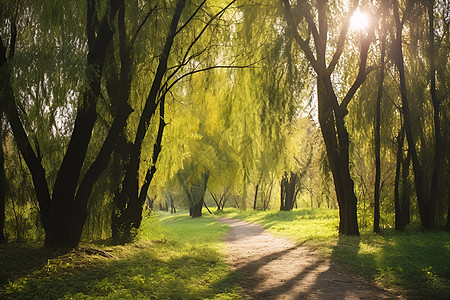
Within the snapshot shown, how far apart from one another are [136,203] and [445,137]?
9.88m

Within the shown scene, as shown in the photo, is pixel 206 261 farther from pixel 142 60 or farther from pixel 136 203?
pixel 142 60

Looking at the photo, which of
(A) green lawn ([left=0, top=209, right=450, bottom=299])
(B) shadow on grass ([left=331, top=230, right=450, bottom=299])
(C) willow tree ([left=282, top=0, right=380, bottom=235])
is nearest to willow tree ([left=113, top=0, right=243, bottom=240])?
(A) green lawn ([left=0, top=209, right=450, bottom=299])

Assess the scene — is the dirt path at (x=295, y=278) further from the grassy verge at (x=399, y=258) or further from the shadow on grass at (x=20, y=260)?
the shadow on grass at (x=20, y=260)

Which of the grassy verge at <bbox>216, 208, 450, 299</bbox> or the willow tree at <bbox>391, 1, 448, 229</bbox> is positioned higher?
the willow tree at <bbox>391, 1, 448, 229</bbox>

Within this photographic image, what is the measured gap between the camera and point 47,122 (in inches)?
289

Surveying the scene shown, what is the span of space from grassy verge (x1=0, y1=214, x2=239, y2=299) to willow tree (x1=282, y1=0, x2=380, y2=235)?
201 inches

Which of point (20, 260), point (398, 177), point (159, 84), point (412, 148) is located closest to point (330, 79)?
point (412, 148)

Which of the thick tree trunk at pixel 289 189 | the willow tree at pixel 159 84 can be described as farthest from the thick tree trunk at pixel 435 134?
the thick tree trunk at pixel 289 189

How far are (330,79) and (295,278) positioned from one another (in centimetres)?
666

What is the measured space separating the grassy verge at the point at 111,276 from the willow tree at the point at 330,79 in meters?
5.12

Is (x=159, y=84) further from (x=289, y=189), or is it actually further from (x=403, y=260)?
(x=289, y=189)

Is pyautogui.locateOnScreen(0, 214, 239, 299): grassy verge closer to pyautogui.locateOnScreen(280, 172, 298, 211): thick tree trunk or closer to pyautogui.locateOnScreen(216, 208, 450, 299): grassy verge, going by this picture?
pyautogui.locateOnScreen(216, 208, 450, 299): grassy verge

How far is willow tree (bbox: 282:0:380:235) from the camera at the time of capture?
10.4 metres

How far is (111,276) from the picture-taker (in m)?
5.48
